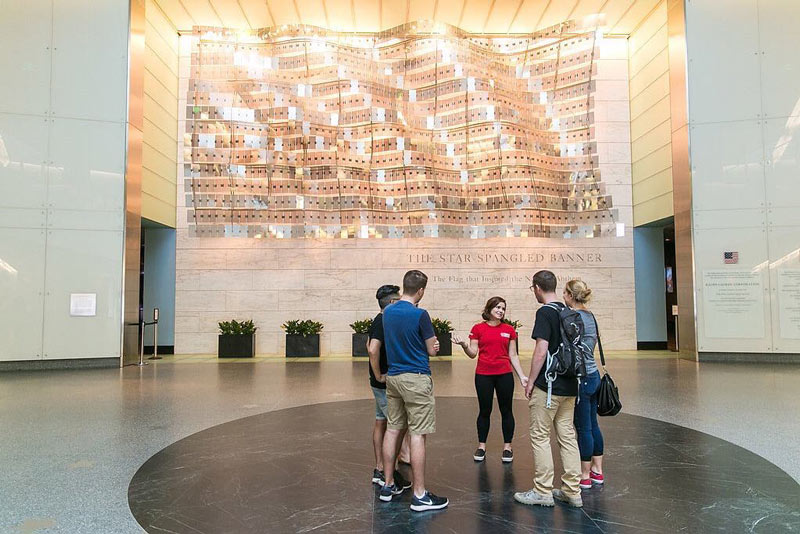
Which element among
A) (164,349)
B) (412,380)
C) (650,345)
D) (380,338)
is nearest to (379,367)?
(380,338)

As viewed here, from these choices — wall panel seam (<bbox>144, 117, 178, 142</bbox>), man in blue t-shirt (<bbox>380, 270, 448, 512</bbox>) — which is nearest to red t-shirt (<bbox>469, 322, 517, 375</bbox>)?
man in blue t-shirt (<bbox>380, 270, 448, 512</bbox>)

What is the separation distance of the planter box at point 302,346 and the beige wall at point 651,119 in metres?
9.79

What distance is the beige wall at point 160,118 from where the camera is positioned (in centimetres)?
1341

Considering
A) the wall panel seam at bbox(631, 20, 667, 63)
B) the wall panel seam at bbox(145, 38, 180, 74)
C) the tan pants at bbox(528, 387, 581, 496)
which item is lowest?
the tan pants at bbox(528, 387, 581, 496)

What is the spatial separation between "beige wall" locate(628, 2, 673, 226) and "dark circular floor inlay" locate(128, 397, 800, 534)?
1003 centimetres

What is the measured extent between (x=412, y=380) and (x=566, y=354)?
1.05 metres

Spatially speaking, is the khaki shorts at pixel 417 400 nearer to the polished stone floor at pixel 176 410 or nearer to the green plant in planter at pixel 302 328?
the polished stone floor at pixel 176 410

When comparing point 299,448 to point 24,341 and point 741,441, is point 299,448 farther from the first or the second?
point 24,341

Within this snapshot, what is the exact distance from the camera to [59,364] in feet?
35.7

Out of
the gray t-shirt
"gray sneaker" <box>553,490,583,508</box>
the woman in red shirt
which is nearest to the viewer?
"gray sneaker" <box>553,490,583,508</box>

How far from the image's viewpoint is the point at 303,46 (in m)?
14.0

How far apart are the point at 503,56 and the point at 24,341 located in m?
13.5

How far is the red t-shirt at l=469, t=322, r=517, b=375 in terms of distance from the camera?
4547mm

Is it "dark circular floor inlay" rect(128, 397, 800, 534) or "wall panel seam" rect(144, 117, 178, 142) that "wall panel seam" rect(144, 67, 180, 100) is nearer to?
"wall panel seam" rect(144, 117, 178, 142)
